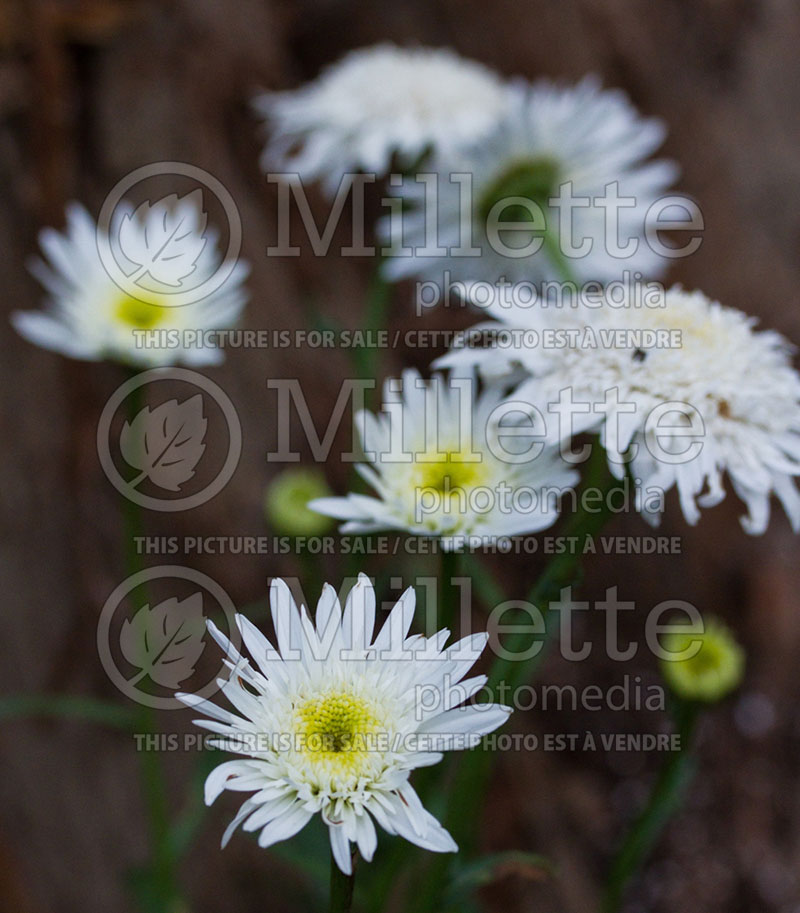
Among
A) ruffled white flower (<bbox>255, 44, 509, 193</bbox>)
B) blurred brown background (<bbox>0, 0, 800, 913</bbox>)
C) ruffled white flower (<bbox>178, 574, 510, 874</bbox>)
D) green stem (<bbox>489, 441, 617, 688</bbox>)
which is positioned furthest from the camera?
blurred brown background (<bbox>0, 0, 800, 913</bbox>)

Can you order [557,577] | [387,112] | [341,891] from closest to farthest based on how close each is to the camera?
[341,891] → [557,577] → [387,112]

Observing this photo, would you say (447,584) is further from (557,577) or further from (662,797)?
(662,797)

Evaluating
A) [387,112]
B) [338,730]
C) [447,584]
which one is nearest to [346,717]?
[338,730]

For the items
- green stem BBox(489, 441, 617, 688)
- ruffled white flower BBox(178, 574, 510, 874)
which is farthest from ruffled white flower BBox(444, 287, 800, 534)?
ruffled white flower BBox(178, 574, 510, 874)

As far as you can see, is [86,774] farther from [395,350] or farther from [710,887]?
[710,887]

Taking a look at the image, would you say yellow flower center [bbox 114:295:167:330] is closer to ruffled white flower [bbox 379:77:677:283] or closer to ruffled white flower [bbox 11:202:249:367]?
ruffled white flower [bbox 11:202:249:367]

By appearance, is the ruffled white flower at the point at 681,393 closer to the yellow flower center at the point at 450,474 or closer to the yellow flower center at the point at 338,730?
the yellow flower center at the point at 450,474
